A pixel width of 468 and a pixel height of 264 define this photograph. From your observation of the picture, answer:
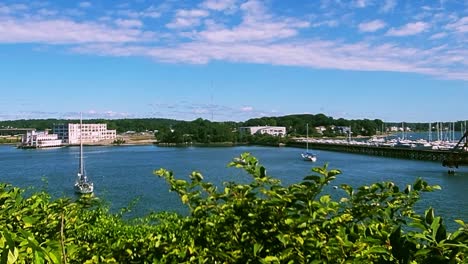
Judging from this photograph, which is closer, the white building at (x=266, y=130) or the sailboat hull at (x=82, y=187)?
the sailboat hull at (x=82, y=187)

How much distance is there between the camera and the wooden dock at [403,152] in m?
52.8

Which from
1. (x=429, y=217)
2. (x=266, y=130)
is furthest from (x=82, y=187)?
(x=266, y=130)

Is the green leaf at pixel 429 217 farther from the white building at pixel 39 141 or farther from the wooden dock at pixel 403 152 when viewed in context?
the white building at pixel 39 141

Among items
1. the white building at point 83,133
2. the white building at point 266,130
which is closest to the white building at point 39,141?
the white building at point 83,133

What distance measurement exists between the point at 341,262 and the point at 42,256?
1.13 meters

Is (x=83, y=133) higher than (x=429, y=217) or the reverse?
the reverse

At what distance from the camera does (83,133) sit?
14912cm

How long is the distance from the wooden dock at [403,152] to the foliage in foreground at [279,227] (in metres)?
53.8

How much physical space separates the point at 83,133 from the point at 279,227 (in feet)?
507

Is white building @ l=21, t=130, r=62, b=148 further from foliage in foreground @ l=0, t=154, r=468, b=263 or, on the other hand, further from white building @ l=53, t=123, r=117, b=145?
foliage in foreground @ l=0, t=154, r=468, b=263

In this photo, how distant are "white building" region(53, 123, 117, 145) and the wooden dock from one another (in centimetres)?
7600

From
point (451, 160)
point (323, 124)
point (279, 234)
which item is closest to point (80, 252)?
point (279, 234)

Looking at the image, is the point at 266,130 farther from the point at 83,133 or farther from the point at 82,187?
the point at 82,187

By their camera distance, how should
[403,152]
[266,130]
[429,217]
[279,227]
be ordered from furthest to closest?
1. [266,130]
2. [403,152]
3. [279,227]
4. [429,217]
